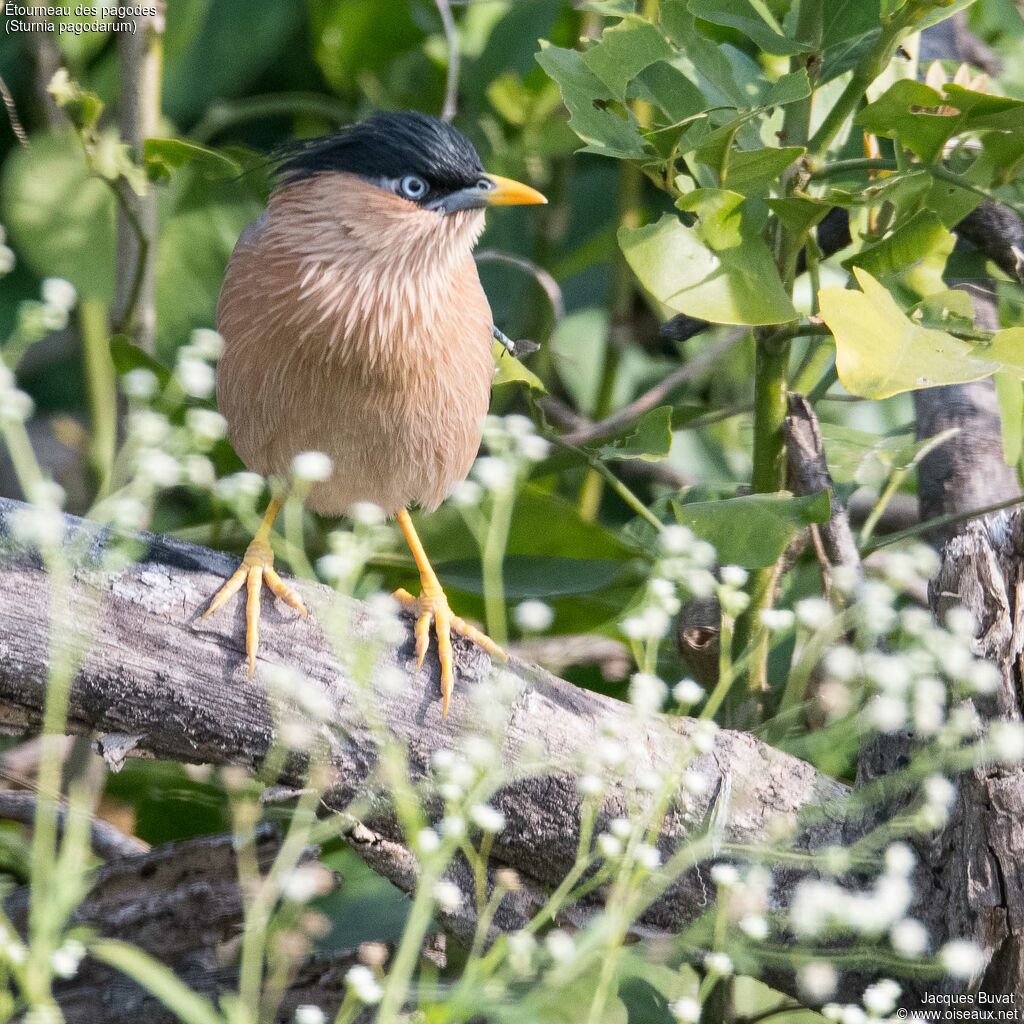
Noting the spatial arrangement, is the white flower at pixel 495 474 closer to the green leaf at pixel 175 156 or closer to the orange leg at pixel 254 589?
the orange leg at pixel 254 589

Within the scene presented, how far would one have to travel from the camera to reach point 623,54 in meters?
2.09

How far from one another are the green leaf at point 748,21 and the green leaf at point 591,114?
0.19 m

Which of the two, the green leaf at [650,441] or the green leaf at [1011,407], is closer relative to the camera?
the green leaf at [650,441]

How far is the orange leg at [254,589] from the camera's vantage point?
2016mm

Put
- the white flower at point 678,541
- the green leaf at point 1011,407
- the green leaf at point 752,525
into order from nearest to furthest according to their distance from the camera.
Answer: the white flower at point 678,541 < the green leaf at point 752,525 < the green leaf at point 1011,407

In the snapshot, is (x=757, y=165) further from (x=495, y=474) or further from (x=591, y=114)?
(x=495, y=474)

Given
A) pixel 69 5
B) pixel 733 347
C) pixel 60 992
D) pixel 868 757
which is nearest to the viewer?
pixel 868 757

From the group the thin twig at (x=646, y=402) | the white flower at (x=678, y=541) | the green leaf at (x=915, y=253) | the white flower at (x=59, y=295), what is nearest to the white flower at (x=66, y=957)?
the white flower at (x=59, y=295)

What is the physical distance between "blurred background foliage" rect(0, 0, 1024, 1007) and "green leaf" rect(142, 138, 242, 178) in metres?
0.24

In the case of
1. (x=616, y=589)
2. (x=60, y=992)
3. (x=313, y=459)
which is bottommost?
(x=60, y=992)

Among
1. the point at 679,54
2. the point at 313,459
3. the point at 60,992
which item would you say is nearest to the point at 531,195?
the point at 679,54

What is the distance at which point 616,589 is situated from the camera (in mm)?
2971

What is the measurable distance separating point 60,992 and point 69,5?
7.52 feet

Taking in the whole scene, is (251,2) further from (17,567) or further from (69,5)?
(17,567)
